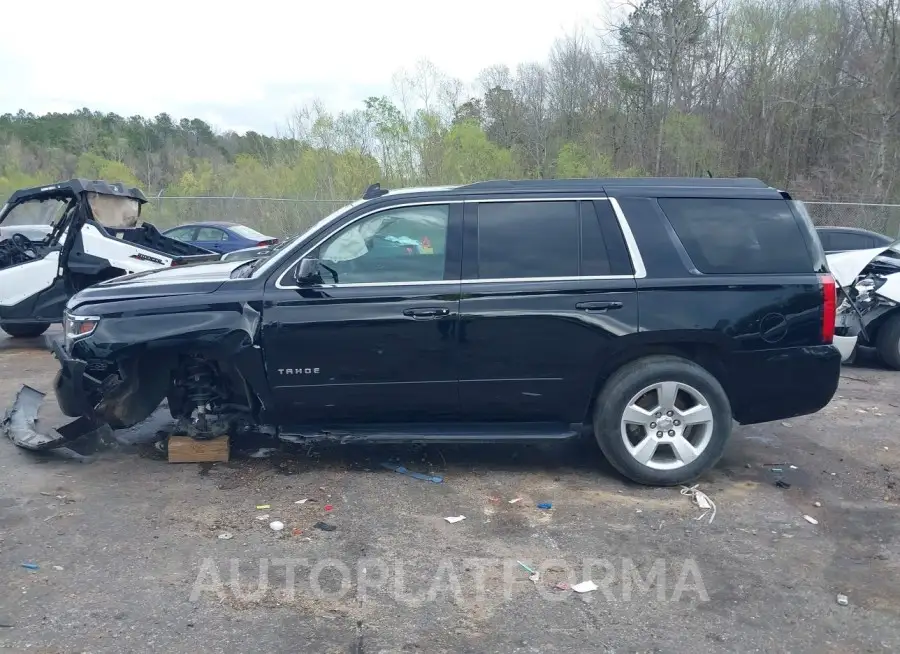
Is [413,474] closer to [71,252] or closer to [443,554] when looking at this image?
[443,554]

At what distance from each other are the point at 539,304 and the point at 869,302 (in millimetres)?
5496

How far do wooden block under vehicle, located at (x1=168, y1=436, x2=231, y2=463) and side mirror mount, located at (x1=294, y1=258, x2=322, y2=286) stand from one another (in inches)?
52.9

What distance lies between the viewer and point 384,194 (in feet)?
16.9

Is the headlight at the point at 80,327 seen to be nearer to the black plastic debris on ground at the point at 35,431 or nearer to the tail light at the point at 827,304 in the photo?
the black plastic debris on ground at the point at 35,431

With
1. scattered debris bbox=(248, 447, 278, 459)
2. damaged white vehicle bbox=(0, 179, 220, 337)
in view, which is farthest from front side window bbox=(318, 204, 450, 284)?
damaged white vehicle bbox=(0, 179, 220, 337)

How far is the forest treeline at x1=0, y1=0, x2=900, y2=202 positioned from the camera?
26516mm

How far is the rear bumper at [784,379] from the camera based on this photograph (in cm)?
488

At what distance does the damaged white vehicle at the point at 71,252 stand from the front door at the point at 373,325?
4.37 m

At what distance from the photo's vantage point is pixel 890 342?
8484 mm

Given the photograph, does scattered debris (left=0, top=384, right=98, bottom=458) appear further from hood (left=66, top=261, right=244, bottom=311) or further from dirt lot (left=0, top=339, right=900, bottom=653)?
hood (left=66, top=261, right=244, bottom=311)

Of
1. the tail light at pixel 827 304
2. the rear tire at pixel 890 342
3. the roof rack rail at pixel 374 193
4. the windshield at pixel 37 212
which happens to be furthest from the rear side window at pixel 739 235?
Result: the windshield at pixel 37 212

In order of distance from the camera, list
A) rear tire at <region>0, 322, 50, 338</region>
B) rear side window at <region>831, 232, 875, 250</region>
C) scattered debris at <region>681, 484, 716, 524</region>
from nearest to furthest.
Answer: scattered debris at <region>681, 484, 716, 524</region>, rear tire at <region>0, 322, 50, 338</region>, rear side window at <region>831, 232, 875, 250</region>

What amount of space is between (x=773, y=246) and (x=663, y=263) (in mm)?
751

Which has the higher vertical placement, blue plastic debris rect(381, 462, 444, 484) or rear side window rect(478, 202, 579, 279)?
rear side window rect(478, 202, 579, 279)
